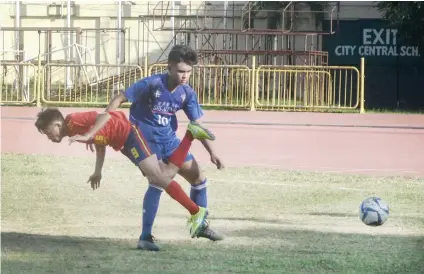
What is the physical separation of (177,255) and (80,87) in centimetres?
183

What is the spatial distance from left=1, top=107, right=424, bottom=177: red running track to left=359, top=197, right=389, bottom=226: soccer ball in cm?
138

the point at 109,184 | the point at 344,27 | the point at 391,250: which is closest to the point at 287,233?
the point at 391,250

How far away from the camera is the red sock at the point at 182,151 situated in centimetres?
655

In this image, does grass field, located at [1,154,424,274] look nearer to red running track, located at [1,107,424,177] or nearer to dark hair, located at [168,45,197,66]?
red running track, located at [1,107,424,177]

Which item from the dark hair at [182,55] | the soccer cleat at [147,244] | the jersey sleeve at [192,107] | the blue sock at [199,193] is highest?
the dark hair at [182,55]

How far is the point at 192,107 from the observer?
6.52m

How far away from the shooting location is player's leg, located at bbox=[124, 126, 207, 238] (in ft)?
21.3

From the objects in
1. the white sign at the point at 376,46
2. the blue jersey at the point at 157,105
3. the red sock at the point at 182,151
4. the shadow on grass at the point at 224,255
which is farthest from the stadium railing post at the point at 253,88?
the white sign at the point at 376,46

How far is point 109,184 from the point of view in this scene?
759 centimetres

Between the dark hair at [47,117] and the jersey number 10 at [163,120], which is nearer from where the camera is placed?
the jersey number 10 at [163,120]

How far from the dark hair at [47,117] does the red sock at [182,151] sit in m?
0.72

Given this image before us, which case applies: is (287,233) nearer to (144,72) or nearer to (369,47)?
(144,72)

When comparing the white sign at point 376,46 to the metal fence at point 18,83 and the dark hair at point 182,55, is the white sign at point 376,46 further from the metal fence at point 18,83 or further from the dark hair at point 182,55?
the dark hair at point 182,55

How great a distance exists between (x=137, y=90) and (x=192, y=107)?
0.37 metres
